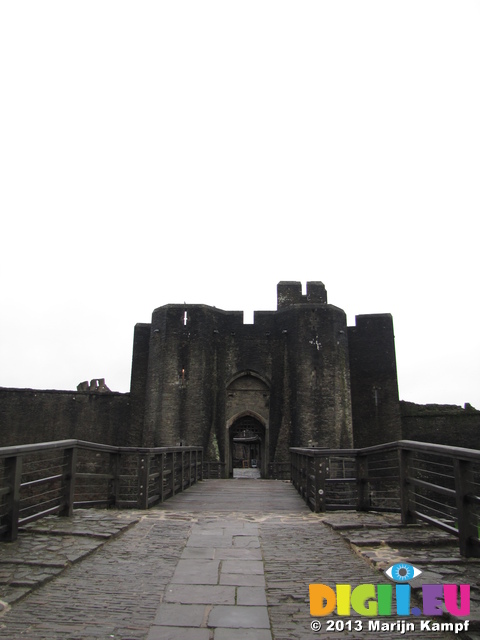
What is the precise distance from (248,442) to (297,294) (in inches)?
668

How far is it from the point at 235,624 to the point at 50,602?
3.87 ft

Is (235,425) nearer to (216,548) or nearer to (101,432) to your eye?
(101,432)

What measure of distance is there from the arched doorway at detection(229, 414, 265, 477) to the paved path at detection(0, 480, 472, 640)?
1593cm

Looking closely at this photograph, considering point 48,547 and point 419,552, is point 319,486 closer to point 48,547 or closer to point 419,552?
point 419,552

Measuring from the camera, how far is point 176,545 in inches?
187

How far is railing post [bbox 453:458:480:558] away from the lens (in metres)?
3.97

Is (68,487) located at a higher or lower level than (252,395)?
lower

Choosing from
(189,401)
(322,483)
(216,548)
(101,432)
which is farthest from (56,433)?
(216,548)

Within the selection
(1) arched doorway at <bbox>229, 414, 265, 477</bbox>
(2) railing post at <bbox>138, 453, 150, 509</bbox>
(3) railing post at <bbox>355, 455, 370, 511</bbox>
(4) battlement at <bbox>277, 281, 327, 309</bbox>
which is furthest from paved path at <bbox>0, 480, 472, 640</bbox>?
(4) battlement at <bbox>277, 281, 327, 309</bbox>

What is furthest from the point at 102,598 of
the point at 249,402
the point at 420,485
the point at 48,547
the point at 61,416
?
the point at 61,416

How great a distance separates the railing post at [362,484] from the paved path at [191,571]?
0.53m

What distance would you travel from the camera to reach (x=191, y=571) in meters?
3.85

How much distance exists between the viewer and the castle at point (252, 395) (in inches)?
793
